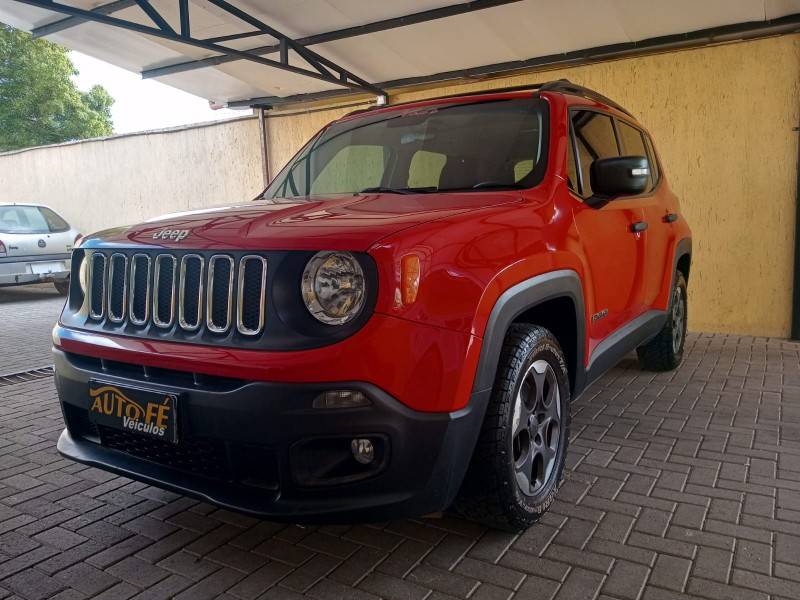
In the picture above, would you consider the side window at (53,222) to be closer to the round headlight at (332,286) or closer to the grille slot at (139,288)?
the grille slot at (139,288)

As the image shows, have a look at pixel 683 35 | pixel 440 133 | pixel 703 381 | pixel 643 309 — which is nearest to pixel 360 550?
pixel 440 133

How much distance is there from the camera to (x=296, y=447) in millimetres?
1958

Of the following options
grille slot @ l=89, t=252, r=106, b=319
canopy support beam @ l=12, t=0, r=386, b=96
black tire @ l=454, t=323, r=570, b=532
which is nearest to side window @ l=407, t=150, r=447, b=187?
black tire @ l=454, t=323, r=570, b=532

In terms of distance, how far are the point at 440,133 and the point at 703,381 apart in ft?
9.55

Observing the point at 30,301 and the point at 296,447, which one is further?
the point at 30,301

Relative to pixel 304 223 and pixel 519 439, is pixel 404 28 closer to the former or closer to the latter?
pixel 304 223

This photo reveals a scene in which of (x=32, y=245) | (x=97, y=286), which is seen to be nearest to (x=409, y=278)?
(x=97, y=286)

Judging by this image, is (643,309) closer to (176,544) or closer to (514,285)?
(514,285)

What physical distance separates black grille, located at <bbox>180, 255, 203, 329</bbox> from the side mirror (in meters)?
1.79

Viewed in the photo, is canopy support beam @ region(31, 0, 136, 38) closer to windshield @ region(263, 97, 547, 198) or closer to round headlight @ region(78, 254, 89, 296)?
windshield @ region(263, 97, 547, 198)

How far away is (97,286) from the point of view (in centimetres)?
251

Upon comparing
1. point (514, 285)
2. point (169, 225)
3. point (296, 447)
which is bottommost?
point (296, 447)

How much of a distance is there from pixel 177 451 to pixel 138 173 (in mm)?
11195

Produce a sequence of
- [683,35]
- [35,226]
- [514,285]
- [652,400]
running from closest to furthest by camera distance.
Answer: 1. [514,285]
2. [652,400]
3. [683,35]
4. [35,226]
